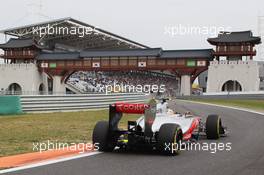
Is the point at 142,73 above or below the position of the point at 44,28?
below

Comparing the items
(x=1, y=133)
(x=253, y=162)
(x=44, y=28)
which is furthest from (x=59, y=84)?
(x=253, y=162)

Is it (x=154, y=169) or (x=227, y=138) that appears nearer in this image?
(x=154, y=169)

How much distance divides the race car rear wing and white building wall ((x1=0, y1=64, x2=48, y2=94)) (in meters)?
68.4

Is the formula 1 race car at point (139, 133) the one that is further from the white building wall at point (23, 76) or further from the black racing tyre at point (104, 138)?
the white building wall at point (23, 76)

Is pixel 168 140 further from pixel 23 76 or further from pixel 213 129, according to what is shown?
pixel 23 76

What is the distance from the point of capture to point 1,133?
10906 millimetres

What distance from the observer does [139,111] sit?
7.74 m

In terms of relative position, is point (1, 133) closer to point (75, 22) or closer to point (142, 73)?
point (75, 22)

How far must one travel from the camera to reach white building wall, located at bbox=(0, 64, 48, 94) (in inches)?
2950

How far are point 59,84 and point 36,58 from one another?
22.0 feet

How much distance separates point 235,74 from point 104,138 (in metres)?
57.8

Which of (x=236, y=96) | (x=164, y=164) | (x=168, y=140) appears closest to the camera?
(x=164, y=164)

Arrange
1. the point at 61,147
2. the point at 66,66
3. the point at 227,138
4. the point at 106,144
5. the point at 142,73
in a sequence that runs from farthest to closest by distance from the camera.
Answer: the point at 142,73
the point at 66,66
the point at 227,138
the point at 61,147
the point at 106,144

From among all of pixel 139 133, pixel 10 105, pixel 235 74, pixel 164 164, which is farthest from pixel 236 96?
pixel 164 164
